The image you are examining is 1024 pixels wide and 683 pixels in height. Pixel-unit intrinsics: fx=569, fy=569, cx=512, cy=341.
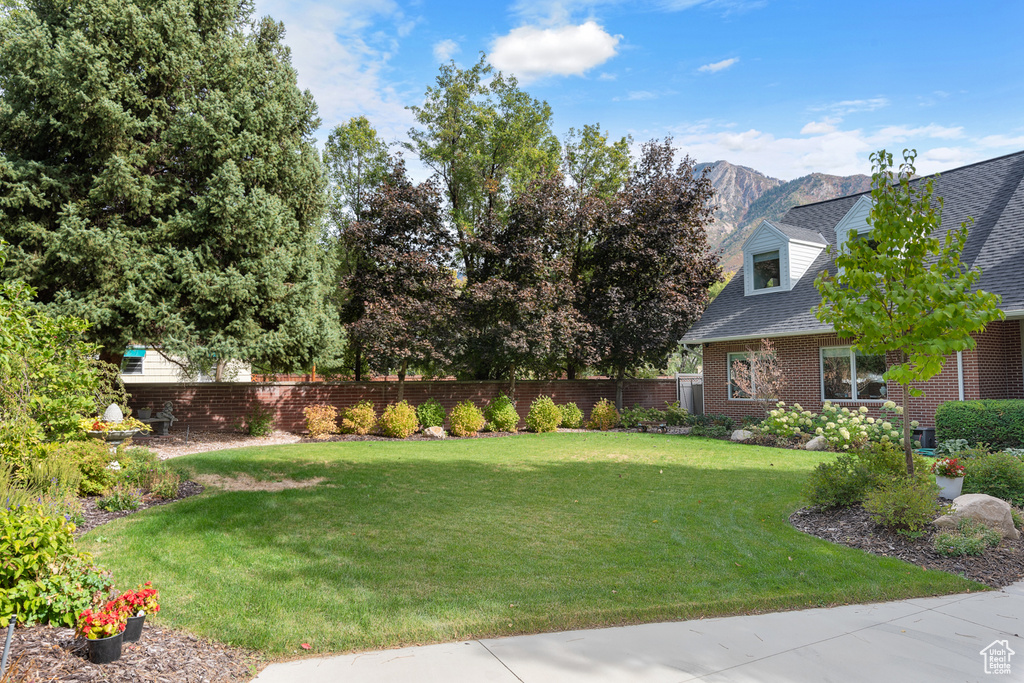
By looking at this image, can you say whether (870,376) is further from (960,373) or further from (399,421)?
(399,421)

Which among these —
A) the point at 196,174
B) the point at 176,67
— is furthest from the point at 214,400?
the point at 176,67

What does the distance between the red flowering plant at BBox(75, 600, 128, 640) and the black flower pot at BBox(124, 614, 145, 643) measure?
0.14 meters

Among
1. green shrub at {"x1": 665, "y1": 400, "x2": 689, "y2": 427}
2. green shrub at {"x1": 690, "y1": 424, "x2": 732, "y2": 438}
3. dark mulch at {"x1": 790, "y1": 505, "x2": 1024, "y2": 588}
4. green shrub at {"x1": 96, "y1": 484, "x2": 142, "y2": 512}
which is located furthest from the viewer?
green shrub at {"x1": 665, "y1": 400, "x2": 689, "y2": 427}

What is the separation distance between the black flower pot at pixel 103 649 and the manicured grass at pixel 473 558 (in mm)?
659

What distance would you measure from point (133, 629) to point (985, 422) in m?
13.1

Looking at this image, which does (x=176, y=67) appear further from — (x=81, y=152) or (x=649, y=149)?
(x=649, y=149)

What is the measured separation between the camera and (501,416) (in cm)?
1750

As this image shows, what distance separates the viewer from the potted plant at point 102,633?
310 centimetres

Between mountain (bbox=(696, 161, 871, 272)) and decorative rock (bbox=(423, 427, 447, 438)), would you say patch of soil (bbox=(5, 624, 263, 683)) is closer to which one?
decorative rock (bbox=(423, 427, 447, 438))

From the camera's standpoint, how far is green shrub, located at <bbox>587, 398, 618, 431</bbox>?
18703 mm

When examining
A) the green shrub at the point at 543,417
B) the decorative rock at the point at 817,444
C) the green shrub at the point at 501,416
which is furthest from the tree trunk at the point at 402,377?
the decorative rock at the point at 817,444

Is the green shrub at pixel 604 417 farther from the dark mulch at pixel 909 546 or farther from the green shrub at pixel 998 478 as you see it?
the green shrub at pixel 998 478

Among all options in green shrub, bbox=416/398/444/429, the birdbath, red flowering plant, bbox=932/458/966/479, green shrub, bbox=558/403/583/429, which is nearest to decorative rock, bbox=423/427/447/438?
green shrub, bbox=416/398/444/429

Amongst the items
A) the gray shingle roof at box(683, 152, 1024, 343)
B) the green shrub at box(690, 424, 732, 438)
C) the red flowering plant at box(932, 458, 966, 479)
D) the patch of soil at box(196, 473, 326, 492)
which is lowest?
the green shrub at box(690, 424, 732, 438)
